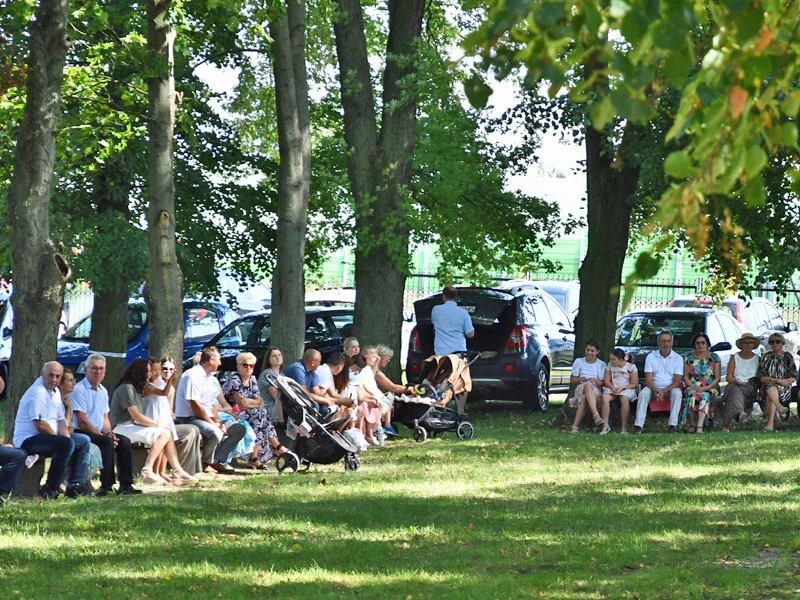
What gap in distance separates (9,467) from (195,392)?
117 inches

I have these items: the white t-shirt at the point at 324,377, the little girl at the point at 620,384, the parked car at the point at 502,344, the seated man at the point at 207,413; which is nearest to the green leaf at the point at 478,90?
the seated man at the point at 207,413

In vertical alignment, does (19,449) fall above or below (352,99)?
below

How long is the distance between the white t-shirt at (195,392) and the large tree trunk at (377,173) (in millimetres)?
5692

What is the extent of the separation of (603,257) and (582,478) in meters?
7.54

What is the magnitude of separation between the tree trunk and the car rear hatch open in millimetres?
1246

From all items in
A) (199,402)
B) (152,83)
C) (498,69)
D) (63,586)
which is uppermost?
(152,83)

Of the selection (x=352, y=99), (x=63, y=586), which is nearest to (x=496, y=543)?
(x=63, y=586)

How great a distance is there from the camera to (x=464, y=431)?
58.3 feet

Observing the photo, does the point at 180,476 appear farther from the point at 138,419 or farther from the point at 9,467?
the point at 9,467

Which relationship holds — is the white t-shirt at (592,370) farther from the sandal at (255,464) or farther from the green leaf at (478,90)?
the green leaf at (478,90)

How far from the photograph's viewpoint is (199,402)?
551 inches

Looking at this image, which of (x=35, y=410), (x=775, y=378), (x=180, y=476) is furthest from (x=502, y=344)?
(x=35, y=410)

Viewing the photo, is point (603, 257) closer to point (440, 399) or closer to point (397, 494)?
point (440, 399)

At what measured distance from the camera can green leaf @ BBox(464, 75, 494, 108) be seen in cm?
419
